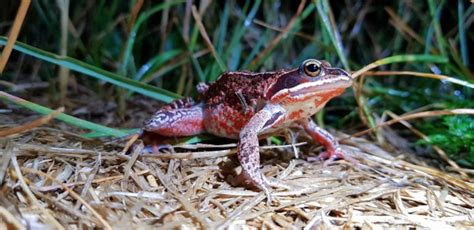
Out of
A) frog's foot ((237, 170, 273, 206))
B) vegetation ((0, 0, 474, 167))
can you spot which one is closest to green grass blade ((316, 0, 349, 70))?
vegetation ((0, 0, 474, 167))

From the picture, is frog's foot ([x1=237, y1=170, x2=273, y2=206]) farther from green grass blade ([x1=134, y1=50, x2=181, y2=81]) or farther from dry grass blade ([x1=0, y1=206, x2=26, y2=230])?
green grass blade ([x1=134, y1=50, x2=181, y2=81])

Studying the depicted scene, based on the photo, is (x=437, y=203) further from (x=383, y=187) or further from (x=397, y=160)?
(x=397, y=160)

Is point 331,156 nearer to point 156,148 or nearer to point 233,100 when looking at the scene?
point 233,100

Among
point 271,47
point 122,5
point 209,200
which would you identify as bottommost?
point 209,200

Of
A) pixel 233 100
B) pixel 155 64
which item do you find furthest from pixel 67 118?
pixel 155 64

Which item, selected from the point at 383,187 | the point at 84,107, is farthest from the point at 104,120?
the point at 383,187

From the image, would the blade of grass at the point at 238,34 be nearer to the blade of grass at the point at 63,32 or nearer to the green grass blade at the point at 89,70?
the green grass blade at the point at 89,70
